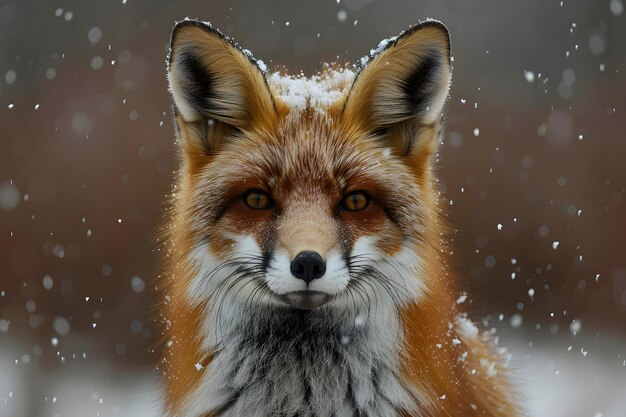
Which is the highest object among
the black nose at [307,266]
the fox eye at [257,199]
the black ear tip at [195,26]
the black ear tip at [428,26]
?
the black ear tip at [428,26]

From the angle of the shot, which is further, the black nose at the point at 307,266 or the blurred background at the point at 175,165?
the blurred background at the point at 175,165

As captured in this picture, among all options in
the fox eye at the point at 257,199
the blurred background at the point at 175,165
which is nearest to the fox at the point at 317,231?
the fox eye at the point at 257,199

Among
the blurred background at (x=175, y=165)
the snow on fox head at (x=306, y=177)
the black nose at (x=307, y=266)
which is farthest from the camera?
the blurred background at (x=175, y=165)

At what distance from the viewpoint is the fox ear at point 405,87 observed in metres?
2.87

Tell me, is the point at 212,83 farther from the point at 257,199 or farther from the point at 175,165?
the point at 175,165

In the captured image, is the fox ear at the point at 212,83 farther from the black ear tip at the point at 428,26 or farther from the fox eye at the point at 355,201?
the black ear tip at the point at 428,26

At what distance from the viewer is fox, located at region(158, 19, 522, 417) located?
8.83 feet

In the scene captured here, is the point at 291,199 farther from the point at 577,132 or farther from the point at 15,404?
the point at 577,132

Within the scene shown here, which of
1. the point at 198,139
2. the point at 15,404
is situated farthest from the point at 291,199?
the point at 15,404

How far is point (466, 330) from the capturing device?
3.32m

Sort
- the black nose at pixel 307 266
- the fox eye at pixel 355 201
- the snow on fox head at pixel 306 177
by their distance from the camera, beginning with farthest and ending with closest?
the fox eye at pixel 355 201 < the snow on fox head at pixel 306 177 < the black nose at pixel 307 266

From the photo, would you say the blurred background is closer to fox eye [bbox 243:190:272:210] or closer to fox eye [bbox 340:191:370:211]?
fox eye [bbox 243:190:272:210]

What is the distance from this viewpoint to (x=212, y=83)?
2.98 metres

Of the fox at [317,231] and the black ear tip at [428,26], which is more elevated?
the black ear tip at [428,26]
